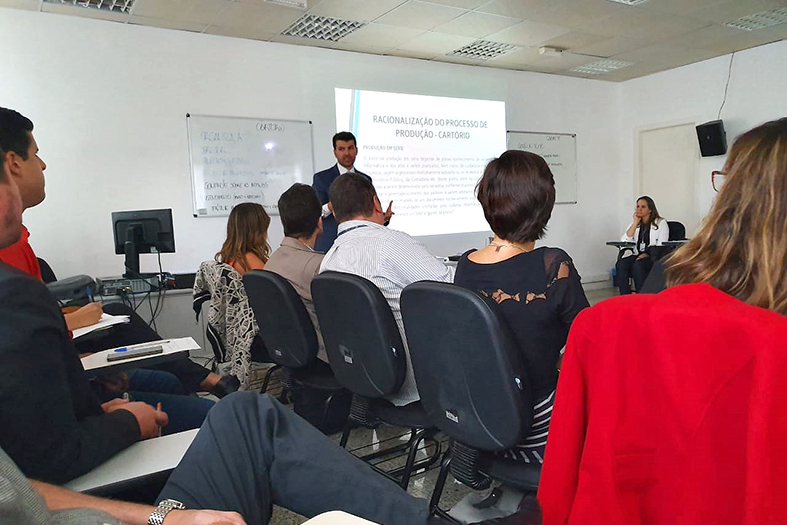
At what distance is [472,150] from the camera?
6.34m

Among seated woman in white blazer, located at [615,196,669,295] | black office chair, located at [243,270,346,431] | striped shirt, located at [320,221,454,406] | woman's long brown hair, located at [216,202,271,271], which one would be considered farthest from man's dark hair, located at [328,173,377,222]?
seated woman in white blazer, located at [615,196,669,295]

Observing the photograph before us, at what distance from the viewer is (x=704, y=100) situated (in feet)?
22.0

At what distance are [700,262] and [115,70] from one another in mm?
4765

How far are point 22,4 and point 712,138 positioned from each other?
22.7ft

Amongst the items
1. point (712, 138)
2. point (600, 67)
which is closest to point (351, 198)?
point (600, 67)

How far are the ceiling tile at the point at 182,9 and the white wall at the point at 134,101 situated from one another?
28 cm

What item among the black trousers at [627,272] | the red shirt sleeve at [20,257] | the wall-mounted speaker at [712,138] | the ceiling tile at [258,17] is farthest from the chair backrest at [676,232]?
the red shirt sleeve at [20,257]

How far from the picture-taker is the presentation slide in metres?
5.64

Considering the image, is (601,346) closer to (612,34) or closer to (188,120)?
(188,120)

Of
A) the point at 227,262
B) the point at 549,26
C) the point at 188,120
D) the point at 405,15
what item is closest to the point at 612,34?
the point at 549,26

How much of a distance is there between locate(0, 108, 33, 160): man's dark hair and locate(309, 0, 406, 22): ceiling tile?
2990 millimetres

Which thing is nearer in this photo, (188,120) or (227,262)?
(227,262)

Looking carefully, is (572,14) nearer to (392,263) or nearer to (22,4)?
(392,263)

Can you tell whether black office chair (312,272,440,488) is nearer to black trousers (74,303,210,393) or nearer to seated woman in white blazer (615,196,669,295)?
black trousers (74,303,210,393)
